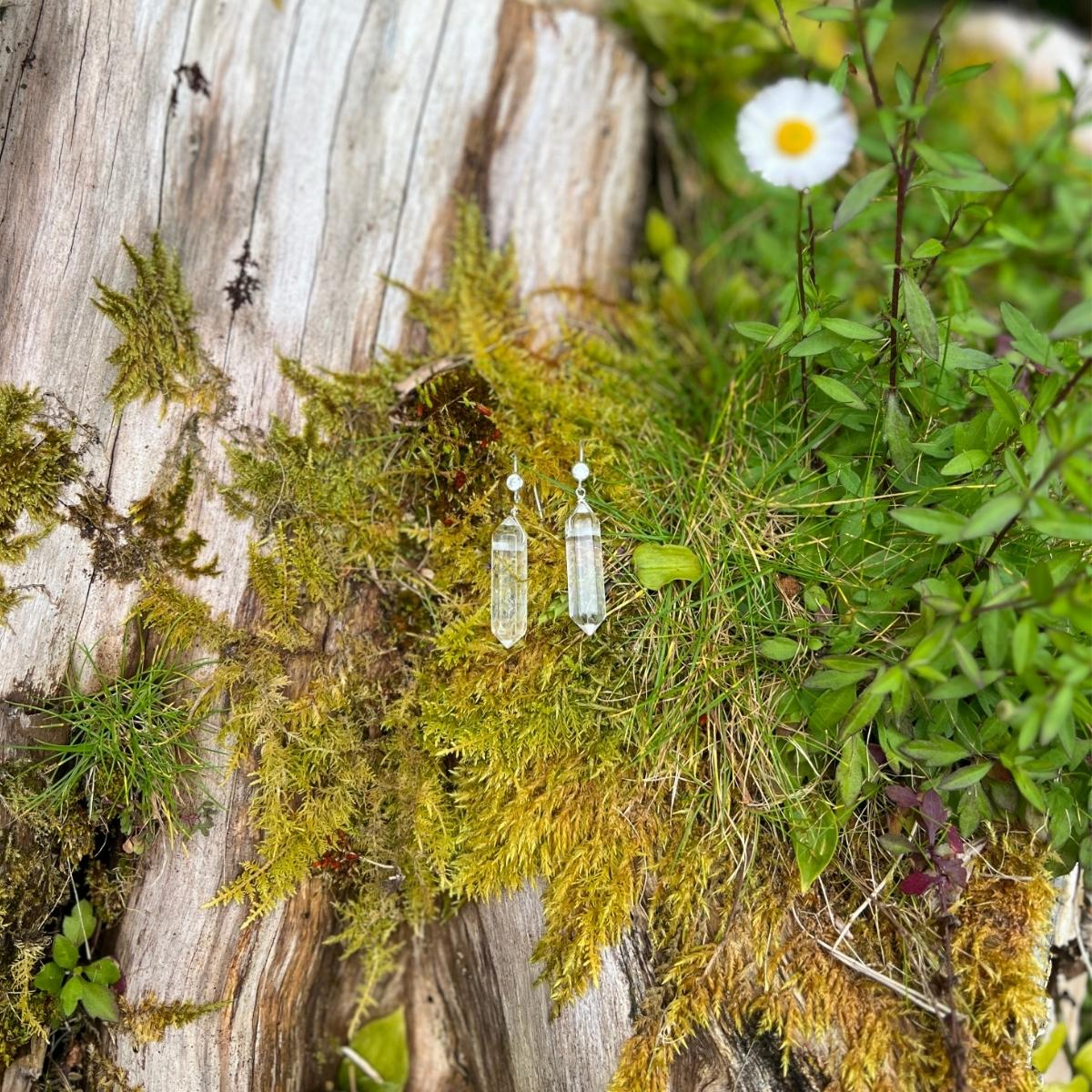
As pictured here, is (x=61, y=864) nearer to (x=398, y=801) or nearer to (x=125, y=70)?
(x=398, y=801)

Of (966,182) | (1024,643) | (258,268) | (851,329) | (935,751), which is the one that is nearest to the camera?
(1024,643)

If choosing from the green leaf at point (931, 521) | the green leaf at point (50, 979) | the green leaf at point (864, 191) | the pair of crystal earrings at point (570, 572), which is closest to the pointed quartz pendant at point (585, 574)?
the pair of crystal earrings at point (570, 572)

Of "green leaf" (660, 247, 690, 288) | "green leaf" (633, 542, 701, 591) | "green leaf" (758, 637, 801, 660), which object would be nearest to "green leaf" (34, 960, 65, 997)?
"green leaf" (633, 542, 701, 591)

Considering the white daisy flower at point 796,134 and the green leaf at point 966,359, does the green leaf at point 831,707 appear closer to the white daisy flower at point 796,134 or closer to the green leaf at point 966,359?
the green leaf at point 966,359

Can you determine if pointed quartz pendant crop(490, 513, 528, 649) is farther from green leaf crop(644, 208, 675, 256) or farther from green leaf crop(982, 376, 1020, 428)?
green leaf crop(644, 208, 675, 256)

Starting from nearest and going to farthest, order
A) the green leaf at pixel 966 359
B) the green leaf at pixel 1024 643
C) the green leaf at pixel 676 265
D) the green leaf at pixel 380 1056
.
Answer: the green leaf at pixel 1024 643, the green leaf at pixel 966 359, the green leaf at pixel 380 1056, the green leaf at pixel 676 265

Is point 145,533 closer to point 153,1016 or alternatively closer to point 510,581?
point 510,581

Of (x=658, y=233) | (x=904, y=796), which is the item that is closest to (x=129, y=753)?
(x=904, y=796)
